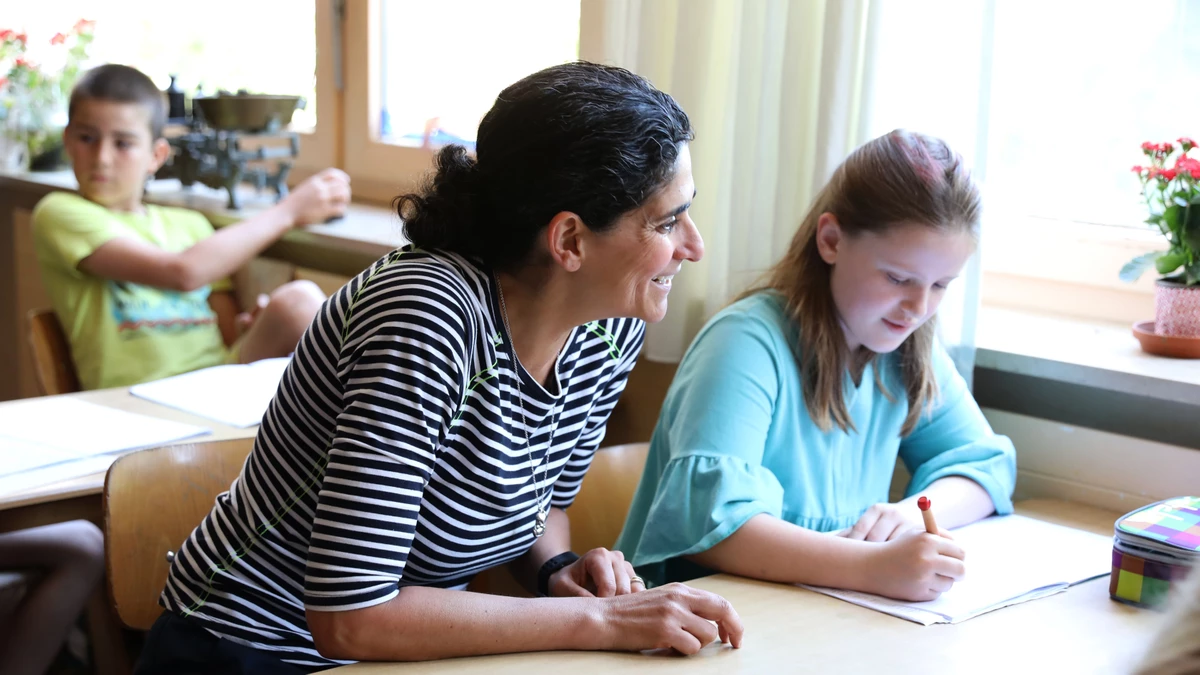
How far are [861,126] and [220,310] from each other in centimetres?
179

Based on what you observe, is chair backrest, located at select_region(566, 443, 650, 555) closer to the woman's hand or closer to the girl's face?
the woman's hand

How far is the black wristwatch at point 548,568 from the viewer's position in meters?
1.44

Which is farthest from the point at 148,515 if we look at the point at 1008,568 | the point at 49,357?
the point at 49,357

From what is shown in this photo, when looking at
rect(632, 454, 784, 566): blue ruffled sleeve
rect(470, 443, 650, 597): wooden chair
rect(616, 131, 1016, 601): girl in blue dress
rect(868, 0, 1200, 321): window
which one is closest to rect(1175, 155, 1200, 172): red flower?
rect(868, 0, 1200, 321): window

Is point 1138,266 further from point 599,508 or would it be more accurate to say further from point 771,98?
point 599,508

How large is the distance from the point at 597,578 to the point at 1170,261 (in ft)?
3.22

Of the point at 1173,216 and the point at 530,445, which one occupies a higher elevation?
the point at 1173,216

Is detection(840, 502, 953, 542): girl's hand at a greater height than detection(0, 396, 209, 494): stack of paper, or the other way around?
detection(840, 502, 953, 542): girl's hand

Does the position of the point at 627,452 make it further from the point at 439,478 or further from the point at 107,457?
the point at 107,457

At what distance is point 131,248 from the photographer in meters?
2.56

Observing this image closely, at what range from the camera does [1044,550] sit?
147 centimetres

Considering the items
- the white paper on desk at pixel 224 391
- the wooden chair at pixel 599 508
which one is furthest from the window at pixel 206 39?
the wooden chair at pixel 599 508

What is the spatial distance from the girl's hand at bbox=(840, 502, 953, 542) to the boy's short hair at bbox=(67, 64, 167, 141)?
204 cm

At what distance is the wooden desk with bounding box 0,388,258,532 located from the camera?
5.15ft
